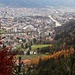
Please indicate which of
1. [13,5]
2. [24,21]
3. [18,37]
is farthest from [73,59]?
[13,5]

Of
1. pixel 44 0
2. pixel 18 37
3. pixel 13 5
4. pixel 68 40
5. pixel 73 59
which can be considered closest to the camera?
pixel 73 59

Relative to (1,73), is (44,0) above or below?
below

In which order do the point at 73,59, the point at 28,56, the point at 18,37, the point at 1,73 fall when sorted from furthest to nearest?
the point at 18,37, the point at 28,56, the point at 73,59, the point at 1,73

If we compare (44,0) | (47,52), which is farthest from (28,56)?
(44,0)

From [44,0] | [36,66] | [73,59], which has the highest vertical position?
[73,59]

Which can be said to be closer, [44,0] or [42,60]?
[42,60]

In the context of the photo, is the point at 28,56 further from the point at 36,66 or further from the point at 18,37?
the point at 18,37

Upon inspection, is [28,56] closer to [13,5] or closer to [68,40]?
[68,40]

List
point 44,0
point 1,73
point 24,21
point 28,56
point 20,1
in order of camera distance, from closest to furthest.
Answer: point 1,73, point 28,56, point 24,21, point 20,1, point 44,0

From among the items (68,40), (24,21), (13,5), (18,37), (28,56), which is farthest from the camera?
(13,5)
